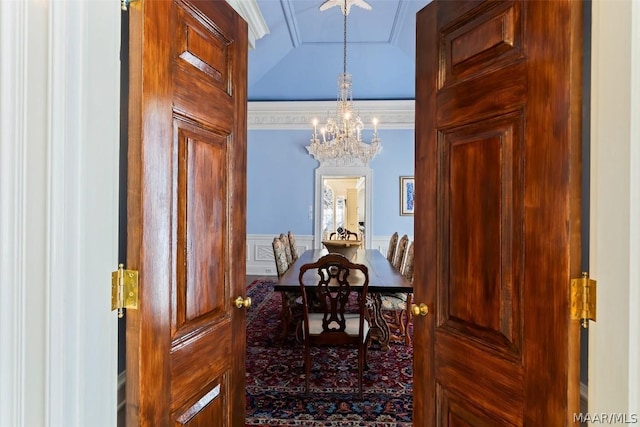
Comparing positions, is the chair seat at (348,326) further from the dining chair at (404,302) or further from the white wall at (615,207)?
the white wall at (615,207)

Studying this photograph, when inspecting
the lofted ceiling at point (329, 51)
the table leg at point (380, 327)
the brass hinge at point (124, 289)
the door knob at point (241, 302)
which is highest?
the lofted ceiling at point (329, 51)

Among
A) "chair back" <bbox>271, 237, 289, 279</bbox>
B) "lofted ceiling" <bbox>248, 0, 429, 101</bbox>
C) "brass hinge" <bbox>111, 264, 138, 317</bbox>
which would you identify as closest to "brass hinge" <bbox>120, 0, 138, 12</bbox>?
"brass hinge" <bbox>111, 264, 138, 317</bbox>

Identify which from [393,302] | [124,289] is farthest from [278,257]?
[124,289]

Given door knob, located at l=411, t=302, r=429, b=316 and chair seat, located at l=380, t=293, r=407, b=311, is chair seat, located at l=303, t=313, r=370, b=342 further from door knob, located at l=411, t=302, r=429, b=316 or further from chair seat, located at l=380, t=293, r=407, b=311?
door knob, located at l=411, t=302, r=429, b=316

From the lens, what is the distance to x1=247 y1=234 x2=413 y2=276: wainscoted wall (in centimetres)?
676

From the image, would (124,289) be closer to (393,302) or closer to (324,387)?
(324,387)

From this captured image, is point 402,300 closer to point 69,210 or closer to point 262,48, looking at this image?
point 69,210

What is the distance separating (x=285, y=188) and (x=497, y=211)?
6.04m

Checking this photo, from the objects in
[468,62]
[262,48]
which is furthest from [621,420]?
[262,48]

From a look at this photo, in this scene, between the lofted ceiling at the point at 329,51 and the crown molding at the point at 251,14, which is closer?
the crown molding at the point at 251,14

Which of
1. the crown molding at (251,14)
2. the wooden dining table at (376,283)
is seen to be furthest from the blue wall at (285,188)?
the crown molding at (251,14)

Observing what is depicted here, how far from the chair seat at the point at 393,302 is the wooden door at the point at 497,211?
2.03 meters

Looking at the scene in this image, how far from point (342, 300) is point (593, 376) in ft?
5.56

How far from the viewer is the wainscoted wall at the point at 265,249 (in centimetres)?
676
